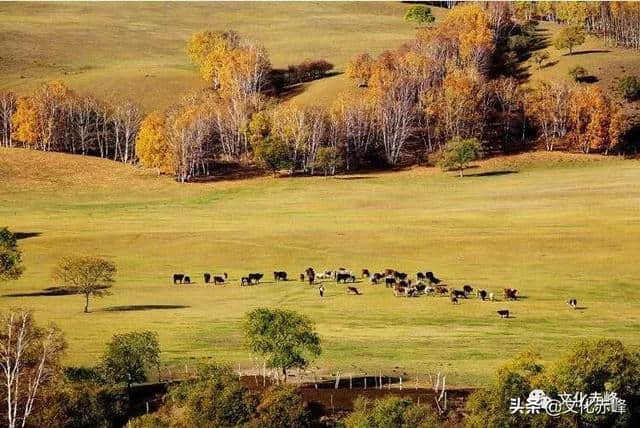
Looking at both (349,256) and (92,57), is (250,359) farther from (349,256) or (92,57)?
(92,57)

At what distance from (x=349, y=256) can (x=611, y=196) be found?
119 ft

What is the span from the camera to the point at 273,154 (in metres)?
126

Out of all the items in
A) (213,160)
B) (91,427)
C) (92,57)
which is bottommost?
(91,427)

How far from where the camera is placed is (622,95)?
146m

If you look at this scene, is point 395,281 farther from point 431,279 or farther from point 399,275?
point 431,279

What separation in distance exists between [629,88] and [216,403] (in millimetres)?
123721

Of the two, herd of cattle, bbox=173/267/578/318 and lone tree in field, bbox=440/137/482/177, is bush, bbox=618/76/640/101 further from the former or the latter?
herd of cattle, bbox=173/267/578/318

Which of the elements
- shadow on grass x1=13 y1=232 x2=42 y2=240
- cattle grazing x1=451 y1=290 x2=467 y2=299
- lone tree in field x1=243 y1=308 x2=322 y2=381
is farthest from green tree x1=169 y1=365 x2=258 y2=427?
shadow on grass x1=13 y1=232 x2=42 y2=240

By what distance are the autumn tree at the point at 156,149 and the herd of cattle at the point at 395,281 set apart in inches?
2308

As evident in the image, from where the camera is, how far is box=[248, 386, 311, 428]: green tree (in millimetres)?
37344

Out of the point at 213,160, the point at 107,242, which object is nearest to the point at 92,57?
the point at 213,160

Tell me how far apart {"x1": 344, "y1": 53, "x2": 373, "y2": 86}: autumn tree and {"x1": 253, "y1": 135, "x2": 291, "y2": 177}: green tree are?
119 feet

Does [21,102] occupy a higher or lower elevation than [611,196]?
higher

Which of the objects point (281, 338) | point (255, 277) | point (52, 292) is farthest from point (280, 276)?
point (281, 338)
